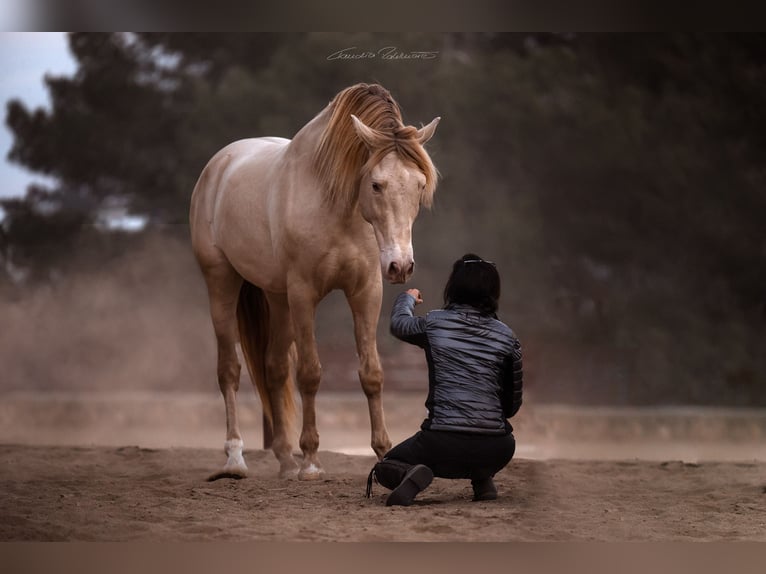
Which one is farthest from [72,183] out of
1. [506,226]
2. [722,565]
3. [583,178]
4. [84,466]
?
[722,565]

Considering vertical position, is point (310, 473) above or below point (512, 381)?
below

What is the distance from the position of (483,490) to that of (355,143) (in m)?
1.42

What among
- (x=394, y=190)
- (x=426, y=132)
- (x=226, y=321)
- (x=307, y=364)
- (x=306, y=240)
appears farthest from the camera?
(x=226, y=321)

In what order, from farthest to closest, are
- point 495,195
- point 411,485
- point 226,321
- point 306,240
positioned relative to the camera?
point 495,195 → point 226,321 → point 306,240 → point 411,485

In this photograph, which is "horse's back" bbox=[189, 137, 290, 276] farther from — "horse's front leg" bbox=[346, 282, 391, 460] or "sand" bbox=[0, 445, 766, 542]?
"sand" bbox=[0, 445, 766, 542]

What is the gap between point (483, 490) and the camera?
4.06 m

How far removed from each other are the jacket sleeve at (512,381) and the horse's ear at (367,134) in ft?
2.94

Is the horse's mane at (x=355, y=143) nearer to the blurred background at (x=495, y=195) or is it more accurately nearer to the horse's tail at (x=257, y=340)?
the horse's tail at (x=257, y=340)

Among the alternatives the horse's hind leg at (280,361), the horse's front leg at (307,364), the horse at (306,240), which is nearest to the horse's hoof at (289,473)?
the horse at (306,240)

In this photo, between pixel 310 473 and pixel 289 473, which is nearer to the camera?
pixel 310 473

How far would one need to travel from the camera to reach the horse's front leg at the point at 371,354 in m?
4.37

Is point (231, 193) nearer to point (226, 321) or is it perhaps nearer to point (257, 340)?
point (226, 321)

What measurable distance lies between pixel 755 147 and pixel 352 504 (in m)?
3.51

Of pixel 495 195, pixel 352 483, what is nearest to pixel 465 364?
pixel 352 483
